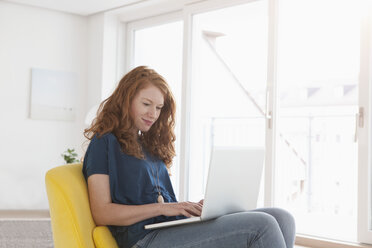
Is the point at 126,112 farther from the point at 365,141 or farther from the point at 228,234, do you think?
the point at 365,141

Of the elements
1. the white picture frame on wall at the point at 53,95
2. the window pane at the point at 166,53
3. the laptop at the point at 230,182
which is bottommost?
the laptop at the point at 230,182

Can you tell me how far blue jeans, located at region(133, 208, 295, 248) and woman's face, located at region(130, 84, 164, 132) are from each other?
472mm

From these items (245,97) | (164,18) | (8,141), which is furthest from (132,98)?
(245,97)

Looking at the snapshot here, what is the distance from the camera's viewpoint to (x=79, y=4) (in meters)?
5.33

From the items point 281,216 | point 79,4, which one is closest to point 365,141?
point 281,216

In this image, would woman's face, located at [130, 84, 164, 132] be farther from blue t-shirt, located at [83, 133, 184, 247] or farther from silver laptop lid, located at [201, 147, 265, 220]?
silver laptop lid, located at [201, 147, 265, 220]

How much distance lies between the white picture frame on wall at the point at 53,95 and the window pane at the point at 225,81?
5.34 ft

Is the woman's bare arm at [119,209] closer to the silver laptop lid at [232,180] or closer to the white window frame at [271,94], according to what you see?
the silver laptop lid at [232,180]

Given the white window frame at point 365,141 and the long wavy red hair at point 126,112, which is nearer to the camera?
the long wavy red hair at point 126,112

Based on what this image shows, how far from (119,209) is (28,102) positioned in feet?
13.7

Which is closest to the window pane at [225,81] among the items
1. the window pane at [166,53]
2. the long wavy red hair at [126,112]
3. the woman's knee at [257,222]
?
the window pane at [166,53]

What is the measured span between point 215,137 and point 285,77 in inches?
52.6

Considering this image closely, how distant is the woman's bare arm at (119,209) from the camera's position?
5.42ft

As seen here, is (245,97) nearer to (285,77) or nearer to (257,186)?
(285,77)
